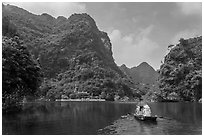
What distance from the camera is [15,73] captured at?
140ft

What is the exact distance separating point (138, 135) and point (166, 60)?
8100cm

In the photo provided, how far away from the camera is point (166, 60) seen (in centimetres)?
10156

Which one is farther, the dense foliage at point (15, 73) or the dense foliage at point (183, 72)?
the dense foliage at point (183, 72)

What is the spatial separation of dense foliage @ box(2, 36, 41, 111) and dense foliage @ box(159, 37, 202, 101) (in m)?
49.4

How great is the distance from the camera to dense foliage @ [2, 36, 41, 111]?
134 ft

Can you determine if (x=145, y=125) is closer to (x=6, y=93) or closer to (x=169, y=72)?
(x=6, y=93)

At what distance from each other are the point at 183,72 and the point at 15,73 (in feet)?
203

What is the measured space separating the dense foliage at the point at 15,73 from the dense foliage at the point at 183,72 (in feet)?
162

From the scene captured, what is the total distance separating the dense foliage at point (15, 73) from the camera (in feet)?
134

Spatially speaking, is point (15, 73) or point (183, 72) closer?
point (15, 73)

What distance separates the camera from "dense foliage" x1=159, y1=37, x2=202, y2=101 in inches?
3270

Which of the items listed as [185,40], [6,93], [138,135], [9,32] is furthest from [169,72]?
[138,135]

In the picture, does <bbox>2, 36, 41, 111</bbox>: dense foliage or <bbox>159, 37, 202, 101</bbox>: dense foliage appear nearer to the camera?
<bbox>2, 36, 41, 111</bbox>: dense foliage

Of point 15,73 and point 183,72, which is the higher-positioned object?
point 183,72
